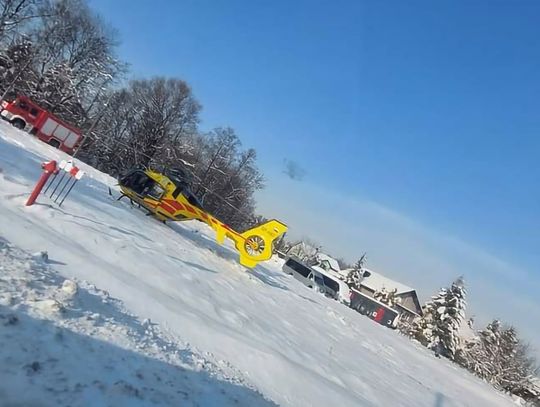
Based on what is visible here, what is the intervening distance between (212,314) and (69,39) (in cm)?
→ 4704

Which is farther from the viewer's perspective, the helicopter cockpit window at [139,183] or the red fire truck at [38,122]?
the red fire truck at [38,122]

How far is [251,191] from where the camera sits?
67000mm

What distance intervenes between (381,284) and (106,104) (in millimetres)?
59277

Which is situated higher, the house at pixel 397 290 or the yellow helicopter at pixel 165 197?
the house at pixel 397 290

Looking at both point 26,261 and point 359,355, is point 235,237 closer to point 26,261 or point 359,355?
point 359,355

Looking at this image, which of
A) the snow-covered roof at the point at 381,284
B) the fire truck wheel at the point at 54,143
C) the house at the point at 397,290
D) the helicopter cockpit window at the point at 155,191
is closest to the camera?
the helicopter cockpit window at the point at 155,191

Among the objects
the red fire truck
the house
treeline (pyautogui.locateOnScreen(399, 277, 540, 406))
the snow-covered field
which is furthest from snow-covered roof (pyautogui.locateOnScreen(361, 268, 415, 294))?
the snow-covered field

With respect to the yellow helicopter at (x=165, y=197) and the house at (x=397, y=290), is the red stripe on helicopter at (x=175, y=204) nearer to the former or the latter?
the yellow helicopter at (x=165, y=197)

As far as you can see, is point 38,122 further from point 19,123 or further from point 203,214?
point 203,214

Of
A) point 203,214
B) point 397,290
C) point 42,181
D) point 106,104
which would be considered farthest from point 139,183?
point 397,290

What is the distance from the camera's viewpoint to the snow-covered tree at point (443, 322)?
46438mm

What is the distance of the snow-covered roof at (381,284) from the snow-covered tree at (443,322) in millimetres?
30750

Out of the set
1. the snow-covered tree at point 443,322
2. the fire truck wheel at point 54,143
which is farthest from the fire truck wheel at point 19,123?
the snow-covered tree at point 443,322

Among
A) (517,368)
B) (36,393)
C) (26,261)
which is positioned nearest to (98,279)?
(26,261)
